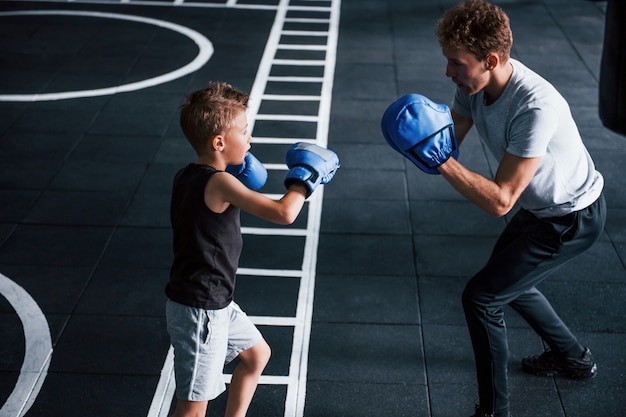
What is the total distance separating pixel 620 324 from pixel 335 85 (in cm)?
434

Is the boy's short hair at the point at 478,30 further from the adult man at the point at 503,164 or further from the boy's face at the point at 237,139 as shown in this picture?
the boy's face at the point at 237,139

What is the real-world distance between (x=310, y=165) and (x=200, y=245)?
1.74ft

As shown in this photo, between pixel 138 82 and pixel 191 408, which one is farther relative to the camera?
pixel 138 82

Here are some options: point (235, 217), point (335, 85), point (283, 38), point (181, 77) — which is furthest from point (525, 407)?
point (283, 38)

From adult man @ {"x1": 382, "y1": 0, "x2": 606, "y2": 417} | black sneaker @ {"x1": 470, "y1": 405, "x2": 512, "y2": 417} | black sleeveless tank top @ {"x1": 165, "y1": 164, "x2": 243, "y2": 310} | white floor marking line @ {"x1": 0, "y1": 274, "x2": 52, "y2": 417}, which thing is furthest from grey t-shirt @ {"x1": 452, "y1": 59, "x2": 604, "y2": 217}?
white floor marking line @ {"x1": 0, "y1": 274, "x2": 52, "y2": 417}

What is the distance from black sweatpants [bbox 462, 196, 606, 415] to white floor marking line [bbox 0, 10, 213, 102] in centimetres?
525

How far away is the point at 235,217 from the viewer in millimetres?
3146

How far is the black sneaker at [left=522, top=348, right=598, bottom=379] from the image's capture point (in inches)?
158

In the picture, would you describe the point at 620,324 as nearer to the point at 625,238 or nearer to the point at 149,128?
the point at 625,238

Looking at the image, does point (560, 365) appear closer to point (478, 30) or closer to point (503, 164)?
point (503, 164)

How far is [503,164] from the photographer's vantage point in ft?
10.6

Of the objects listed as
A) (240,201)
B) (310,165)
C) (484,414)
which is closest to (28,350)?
(240,201)

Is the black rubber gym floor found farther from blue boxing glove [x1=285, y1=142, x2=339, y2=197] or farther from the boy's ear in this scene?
the boy's ear

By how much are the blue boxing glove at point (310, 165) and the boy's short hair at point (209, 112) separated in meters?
0.33
